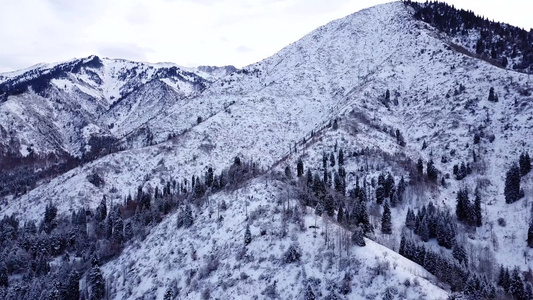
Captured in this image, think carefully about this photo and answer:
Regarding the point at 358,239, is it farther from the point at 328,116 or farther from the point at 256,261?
the point at 328,116

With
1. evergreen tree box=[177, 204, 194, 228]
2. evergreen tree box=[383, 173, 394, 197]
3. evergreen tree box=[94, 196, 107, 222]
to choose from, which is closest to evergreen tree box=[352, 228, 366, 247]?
evergreen tree box=[177, 204, 194, 228]

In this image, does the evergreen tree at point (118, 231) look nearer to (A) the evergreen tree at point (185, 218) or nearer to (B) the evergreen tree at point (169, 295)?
(A) the evergreen tree at point (185, 218)

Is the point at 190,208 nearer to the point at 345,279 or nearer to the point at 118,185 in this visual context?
the point at 345,279

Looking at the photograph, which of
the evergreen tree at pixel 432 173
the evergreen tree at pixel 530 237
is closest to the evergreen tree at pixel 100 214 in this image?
the evergreen tree at pixel 432 173

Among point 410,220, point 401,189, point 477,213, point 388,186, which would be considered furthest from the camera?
point 388,186

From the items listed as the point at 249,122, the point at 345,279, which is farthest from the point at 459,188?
the point at 249,122

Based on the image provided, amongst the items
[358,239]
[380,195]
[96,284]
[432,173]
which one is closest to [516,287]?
[380,195]
